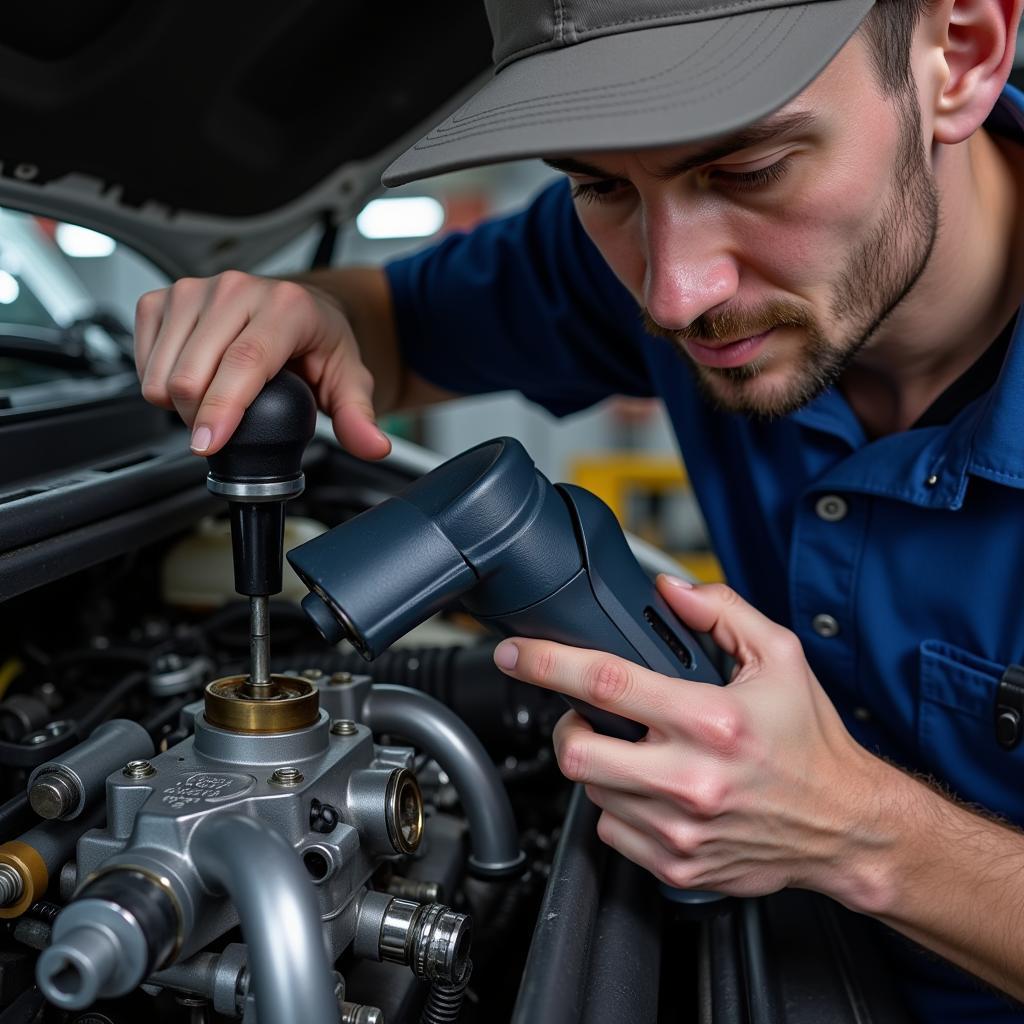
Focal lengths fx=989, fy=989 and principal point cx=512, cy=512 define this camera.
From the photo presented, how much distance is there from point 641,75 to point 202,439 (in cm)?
37

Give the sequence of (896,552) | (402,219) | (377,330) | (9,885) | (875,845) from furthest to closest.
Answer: (402,219)
(377,330)
(896,552)
(875,845)
(9,885)

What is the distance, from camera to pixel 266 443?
651 millimetres

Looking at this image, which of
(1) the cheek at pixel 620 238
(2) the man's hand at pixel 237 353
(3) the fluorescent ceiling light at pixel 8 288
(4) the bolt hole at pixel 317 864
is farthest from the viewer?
(3) the fluorescent ceiling light at pixel 8 288

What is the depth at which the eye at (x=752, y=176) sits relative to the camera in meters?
0.70

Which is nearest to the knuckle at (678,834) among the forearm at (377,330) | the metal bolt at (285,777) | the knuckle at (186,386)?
the metal bolt at (285,777)

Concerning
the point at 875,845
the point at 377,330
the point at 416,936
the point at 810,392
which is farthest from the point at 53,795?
the point at 377,330

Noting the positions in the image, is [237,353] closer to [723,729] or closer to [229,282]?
[229,282]

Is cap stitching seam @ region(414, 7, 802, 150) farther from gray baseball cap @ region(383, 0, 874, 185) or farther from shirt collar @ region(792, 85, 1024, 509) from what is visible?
shirt collar @ region(792, 85, 1024, 509)

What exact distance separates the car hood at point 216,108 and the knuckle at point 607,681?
0.75m

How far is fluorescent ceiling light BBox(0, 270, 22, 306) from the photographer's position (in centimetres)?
137

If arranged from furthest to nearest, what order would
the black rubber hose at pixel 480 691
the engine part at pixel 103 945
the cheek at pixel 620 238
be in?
the black rubber hose at pixel 480 691
the cheek at pixel 620 238
the engine part at pixel 103 945

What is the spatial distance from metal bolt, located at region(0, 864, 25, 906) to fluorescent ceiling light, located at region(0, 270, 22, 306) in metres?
1.00

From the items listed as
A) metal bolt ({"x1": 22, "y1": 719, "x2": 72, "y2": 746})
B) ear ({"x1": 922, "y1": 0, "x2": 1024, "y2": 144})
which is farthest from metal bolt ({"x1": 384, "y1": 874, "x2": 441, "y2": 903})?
ear ({"x1": 922, "y1": 0, "x2": 1024, "y2": 144})

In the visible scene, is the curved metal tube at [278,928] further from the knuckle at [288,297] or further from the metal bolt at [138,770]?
the knuckle at [288,297]
